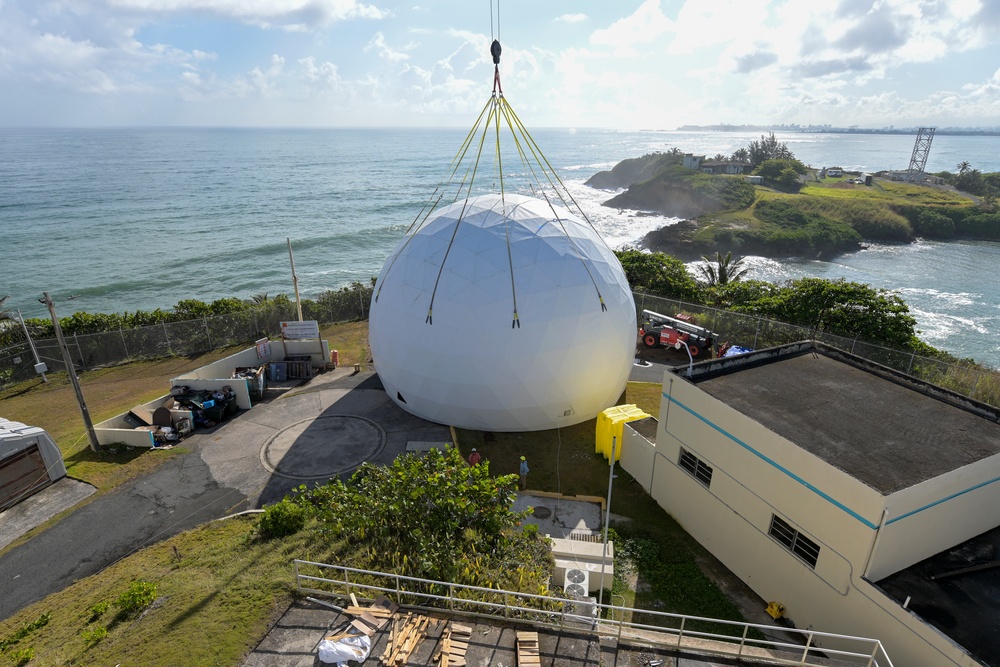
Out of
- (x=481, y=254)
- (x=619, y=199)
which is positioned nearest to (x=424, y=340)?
(x=481, y=254)

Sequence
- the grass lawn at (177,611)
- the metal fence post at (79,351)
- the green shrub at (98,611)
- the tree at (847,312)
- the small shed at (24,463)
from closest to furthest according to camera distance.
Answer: the grass lawn at (177,611)
the green shrub at (98,611)
the small shed at (24,463)
the tree at (847,312)
the metal fence post at (79,351)

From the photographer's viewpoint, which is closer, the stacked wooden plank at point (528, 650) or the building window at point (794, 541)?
the stacked wooden plank at point (528, 650)

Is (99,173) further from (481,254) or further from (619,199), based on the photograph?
(481,254)

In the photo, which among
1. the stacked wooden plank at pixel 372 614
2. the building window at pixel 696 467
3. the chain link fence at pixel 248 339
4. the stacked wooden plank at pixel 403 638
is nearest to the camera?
the stacked wooden plank at pixel 403 638

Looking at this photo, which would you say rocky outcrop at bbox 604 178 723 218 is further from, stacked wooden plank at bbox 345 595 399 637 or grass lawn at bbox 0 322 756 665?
stacked wooden plank at bbox 345 595 399 637

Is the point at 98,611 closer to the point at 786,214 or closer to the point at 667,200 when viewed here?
the point at 786,214

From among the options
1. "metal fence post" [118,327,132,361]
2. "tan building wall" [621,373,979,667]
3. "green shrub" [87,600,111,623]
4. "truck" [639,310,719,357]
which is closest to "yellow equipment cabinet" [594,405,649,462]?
"tan building wall" [621,373,979,667]

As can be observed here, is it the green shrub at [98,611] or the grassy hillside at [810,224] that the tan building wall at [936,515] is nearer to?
the green shrub at [98,611]

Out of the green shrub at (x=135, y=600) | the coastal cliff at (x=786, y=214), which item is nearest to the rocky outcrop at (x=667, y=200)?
the coastal cliff at (x=786, y=214)
